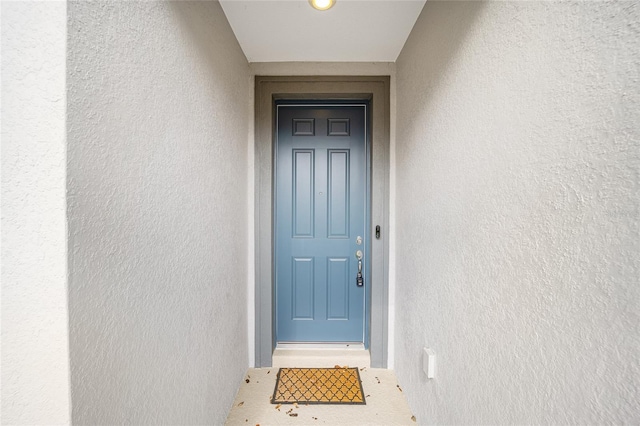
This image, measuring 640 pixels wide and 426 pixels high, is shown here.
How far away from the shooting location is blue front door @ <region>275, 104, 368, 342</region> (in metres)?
2.25

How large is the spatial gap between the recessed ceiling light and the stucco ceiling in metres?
0.04

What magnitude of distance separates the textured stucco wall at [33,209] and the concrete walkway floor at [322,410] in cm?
130

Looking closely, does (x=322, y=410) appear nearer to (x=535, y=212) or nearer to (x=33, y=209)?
(x=535, y=212)

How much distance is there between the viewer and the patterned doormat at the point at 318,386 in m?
1.76

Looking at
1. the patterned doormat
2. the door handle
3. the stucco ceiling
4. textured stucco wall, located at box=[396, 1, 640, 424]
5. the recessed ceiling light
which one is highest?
the stucco ceiling

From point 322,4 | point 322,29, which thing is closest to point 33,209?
point 322,4

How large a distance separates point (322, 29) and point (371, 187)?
41.9 inches

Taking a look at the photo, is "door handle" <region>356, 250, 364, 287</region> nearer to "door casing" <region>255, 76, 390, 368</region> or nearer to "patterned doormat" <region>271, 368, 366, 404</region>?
"door casing" <region>255, 76, 390, 368</region>

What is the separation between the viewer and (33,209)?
1.91ft

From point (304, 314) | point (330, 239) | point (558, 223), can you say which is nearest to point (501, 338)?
point (558, 223)

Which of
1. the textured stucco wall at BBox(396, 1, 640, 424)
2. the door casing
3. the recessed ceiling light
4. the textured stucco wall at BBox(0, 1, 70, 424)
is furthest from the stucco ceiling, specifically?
the textured stucco wall at BBox(0, 1, 70, 424)

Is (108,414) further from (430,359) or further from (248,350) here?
(248,350)

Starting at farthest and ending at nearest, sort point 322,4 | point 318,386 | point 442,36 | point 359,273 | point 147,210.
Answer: point 359,273, point 318,386, point 322,4, point 442,36, point 147,210

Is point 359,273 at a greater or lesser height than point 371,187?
lesser
